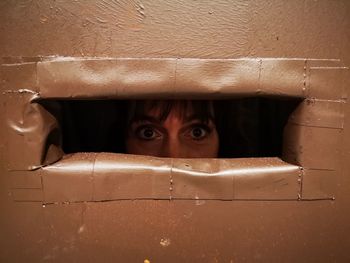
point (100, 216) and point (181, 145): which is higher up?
point (181, 145)

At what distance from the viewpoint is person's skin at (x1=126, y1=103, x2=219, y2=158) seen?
109 cm

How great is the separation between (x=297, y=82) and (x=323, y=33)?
0.50 feet

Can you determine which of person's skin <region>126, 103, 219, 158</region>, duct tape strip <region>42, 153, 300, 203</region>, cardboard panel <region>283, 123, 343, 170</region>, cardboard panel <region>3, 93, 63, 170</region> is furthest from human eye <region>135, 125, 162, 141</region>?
cardboard panel <region>283, 123, 343, 170</region>

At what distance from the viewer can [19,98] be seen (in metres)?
0.85

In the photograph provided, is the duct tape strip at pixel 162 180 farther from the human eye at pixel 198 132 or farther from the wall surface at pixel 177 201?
the human eye at pixel 198 132

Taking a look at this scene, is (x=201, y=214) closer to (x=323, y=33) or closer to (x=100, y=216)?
(x=100, y=216)

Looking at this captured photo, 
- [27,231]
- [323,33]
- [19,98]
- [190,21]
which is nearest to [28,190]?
[27,231]

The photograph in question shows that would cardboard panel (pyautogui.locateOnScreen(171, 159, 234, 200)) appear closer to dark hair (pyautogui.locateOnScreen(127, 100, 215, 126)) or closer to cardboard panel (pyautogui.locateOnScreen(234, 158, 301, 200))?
cardboard panel (pyautogui.locateOnScreen(234, 158, 301, 200))

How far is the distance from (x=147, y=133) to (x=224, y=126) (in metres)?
0.56

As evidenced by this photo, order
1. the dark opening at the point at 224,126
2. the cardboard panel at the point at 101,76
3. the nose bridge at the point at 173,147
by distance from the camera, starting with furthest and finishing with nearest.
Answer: the dark opening at the point at 224,126, the nose bridge at the point at 173,147, the cardboard panel at the point at 101,76

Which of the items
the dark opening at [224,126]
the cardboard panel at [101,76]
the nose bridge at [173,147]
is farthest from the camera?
the dark opening at [224,126]

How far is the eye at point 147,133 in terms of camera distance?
1124 mm

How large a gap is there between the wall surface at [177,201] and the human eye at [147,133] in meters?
0.29

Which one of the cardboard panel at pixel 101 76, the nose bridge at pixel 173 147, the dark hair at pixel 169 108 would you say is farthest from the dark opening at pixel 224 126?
the cardboard panel at pixel 101 76
